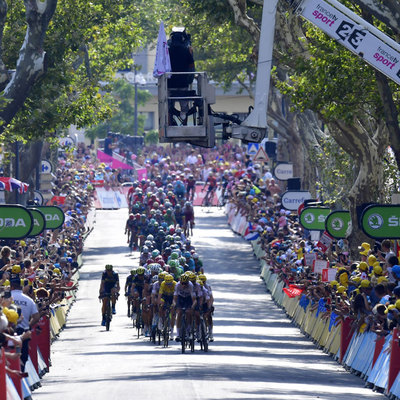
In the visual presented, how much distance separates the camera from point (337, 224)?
30750 millimetres

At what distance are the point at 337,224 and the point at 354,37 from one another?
10.9m

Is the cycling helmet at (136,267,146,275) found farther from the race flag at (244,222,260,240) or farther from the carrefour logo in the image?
the race flag at (244,222,260,240)

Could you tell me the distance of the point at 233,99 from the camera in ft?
341

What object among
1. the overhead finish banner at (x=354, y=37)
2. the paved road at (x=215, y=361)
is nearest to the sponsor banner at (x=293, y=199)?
the paved road at (x=215, y=361)

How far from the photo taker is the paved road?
19.6 m

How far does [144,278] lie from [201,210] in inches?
1362

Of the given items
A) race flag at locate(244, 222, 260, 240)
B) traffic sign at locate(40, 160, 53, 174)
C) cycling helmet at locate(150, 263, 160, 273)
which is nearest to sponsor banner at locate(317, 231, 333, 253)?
cycling helmet at locate(150, 263, 160, 273)

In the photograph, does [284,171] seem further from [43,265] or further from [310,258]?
[43,265]

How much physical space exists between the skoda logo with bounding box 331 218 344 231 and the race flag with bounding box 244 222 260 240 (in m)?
18.6

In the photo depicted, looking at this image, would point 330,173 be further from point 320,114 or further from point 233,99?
point 233,99

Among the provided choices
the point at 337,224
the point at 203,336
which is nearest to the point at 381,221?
the point at 203,336

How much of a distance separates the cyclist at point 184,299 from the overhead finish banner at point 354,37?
8436 millimetres

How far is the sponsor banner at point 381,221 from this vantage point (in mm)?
22047

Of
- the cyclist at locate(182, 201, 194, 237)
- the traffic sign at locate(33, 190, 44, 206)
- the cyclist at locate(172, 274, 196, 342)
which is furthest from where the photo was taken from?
the cyclist at locate(182, 201, 194, 237)
